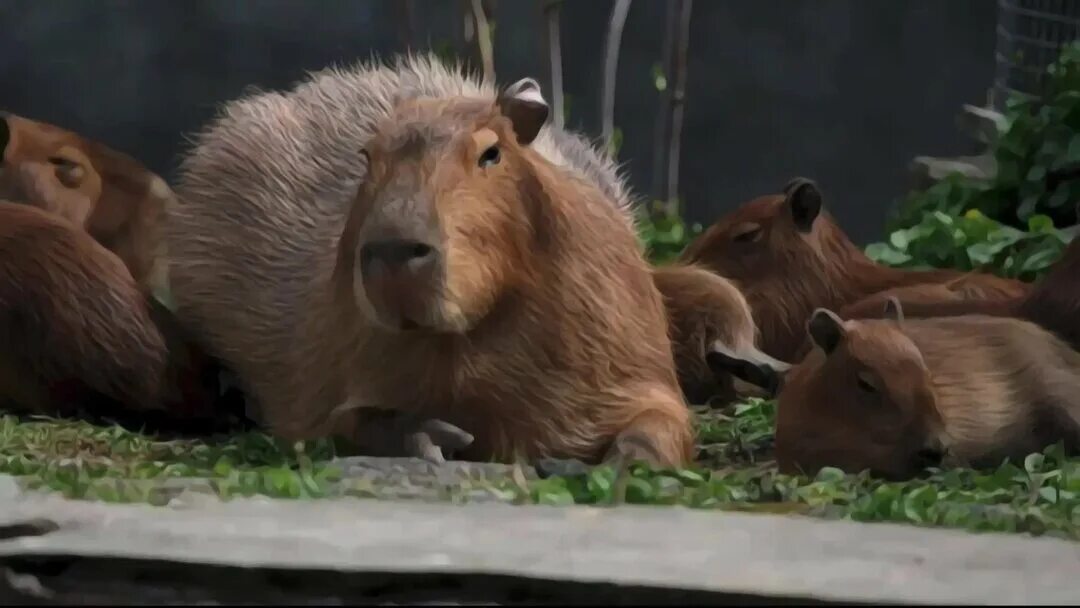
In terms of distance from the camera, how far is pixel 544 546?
2.24 m

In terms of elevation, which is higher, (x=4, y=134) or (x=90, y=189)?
(x=4, y=134)

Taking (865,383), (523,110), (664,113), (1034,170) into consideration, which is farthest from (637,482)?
(664,113)

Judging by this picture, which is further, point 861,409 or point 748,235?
point 748,235

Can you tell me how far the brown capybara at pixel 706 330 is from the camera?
13.5 feet

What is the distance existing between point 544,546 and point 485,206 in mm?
1034

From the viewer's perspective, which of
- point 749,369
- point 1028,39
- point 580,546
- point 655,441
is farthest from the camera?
point 1028,39

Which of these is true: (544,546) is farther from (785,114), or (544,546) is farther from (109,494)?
(785,114)

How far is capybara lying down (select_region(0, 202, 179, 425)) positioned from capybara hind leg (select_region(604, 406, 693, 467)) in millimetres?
1254

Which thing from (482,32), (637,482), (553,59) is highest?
(482,32)

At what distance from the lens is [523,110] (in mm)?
3322

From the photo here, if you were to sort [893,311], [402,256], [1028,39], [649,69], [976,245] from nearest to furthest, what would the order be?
[402,256] < [893,311] < [976,245] < [1028,39] < [649,69]

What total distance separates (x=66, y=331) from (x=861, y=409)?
A: 1.84 metres

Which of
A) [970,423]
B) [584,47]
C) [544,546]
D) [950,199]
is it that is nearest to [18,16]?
[584,47]

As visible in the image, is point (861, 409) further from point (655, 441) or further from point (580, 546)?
point (580, 546)
